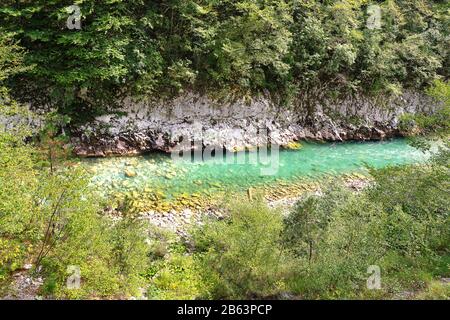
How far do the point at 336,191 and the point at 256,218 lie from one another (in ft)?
12.1

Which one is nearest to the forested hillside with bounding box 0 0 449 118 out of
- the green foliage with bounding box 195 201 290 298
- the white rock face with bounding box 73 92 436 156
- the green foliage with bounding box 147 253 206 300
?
the white rock face with bounding box 73 92 436 156

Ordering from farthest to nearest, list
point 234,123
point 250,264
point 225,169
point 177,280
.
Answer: point 234,123
point 225,169
point 177,280
point 250,264

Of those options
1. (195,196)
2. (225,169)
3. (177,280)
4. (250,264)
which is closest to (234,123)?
(225,169)

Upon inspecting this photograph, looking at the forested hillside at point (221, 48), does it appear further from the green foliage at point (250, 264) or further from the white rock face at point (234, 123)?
the green foliage at point (250, 264)

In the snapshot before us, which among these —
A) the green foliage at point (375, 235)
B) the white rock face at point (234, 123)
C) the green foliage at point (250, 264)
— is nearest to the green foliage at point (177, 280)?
the green foliage at point (250, 264)

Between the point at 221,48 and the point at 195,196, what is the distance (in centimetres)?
849

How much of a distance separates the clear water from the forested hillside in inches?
142

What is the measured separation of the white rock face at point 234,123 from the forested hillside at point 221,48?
2.75 ft

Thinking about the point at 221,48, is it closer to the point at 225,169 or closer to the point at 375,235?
the point at 225,169

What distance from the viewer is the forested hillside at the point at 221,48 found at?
15.1 meters

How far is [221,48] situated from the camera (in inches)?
710

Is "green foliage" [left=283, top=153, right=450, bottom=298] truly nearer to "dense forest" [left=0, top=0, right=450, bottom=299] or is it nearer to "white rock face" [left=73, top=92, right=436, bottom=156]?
"dense forest" [left=0, top=0, right=450, bottom=299]
